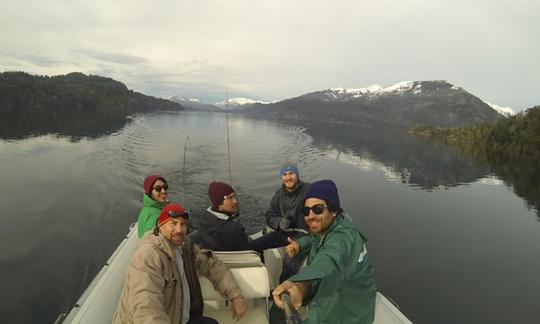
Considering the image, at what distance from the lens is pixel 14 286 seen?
607cm

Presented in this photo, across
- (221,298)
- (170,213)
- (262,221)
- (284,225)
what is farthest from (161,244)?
(262,221)

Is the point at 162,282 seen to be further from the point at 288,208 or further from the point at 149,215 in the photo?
the point at 288,208

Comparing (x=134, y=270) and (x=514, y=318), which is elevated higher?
(x=134, y=270)

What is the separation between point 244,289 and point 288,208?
9.80 feet

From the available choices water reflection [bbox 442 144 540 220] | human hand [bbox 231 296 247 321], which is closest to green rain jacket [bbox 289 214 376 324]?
human hand [bbox 231 296 247 321]

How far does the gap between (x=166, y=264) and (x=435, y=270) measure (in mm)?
7928

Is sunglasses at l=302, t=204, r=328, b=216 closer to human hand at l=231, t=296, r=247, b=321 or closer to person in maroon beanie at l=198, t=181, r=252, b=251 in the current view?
human hand at l=231, t=296, r=247, b=321

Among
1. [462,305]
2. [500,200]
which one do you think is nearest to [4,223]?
[462,305]

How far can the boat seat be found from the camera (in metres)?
→ 3.67

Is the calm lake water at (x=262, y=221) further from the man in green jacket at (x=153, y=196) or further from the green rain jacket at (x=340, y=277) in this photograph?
the green rain jacket at (x=340, y=277)

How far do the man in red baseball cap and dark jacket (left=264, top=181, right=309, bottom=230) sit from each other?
2.85 m

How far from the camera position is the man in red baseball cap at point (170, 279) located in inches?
106

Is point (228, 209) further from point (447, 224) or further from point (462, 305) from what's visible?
point (447, 224)

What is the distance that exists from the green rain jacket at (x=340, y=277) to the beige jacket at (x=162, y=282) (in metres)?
1.26
